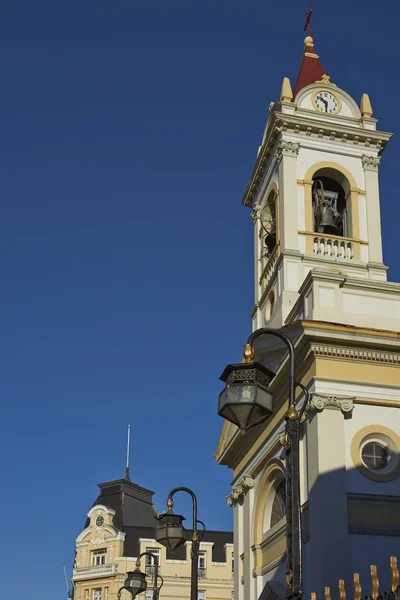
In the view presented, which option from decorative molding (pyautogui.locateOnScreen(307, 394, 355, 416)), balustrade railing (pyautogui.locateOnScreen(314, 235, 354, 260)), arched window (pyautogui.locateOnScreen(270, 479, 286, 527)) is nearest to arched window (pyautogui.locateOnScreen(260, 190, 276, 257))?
balustrade railing (pyautogui.locateOnScreen(314, 235, 354, 260))

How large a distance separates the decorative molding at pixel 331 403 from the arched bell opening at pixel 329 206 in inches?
327

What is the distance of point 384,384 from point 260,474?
5.68 meters

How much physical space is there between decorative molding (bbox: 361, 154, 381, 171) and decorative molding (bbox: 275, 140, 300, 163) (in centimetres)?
234

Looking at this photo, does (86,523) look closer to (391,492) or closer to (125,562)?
(125,562)

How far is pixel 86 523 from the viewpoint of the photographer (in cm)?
5850

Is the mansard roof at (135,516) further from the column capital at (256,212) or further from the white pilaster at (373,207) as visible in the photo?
the white pilaster at (373,207)

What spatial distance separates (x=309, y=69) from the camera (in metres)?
32.2

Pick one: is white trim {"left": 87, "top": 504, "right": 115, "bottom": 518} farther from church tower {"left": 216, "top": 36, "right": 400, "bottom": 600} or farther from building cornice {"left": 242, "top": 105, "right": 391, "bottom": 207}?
building cornice {"left": 242, "top": 105, "right": 391, "bottom": 207}

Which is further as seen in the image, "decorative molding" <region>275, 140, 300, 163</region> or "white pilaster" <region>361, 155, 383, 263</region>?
"decorative molding" <region>275, 140, 300, 163</region>

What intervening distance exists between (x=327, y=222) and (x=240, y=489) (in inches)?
343

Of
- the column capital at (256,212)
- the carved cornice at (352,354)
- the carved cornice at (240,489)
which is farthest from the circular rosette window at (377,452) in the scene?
the column capital at (256,212)

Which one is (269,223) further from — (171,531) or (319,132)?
(171,531)

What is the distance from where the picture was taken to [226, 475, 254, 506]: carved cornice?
2542 centimetres

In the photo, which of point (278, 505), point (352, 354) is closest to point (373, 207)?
point (352, 354)
